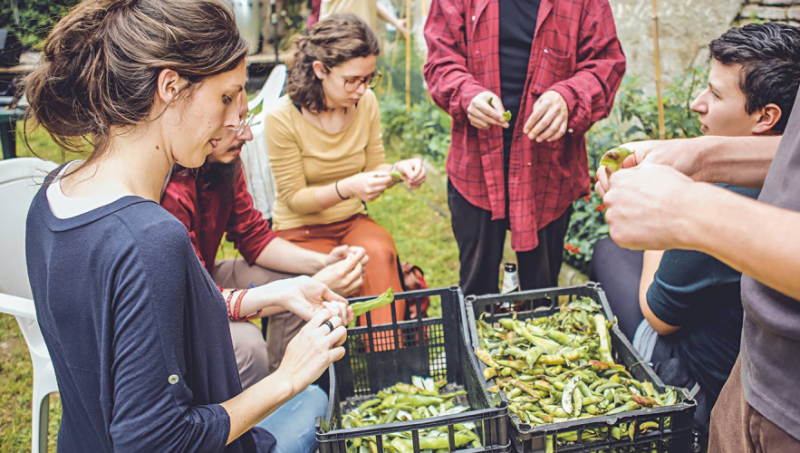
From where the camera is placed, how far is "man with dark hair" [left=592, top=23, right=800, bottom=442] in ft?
6.16

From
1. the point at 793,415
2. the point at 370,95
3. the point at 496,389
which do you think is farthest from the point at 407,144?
the point at 793,415

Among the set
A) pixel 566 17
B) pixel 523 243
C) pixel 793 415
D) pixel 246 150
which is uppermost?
pixel 566 17

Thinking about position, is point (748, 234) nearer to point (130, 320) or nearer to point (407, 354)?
point (130, 320)

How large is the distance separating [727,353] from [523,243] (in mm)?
1059

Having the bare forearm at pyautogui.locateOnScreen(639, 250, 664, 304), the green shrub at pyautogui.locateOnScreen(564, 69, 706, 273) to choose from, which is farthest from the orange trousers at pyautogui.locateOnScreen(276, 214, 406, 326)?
the green shrub at pyautogui.locateOnScreen(564, 69, 706, 273)

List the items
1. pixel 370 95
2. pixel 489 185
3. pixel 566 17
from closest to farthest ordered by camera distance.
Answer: pixel 566 17, pixel 489 185, pixel 370 95

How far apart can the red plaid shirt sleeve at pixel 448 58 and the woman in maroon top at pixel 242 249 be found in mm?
813

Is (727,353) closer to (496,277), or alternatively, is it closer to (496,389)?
(496,389)

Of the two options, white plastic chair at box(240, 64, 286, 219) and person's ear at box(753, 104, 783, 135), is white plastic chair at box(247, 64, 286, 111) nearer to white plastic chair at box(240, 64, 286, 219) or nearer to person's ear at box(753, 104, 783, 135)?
white plastic chair at box(240, 64, 286, 219)

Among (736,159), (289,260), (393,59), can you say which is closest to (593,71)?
(736,159)

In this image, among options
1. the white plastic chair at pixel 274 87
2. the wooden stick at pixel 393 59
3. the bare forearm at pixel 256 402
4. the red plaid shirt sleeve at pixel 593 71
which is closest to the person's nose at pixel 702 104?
the red plaid shirt sleeve at pixel 593 71

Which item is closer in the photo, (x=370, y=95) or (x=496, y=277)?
(x=496, y=277)

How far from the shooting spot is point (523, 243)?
2.80 metres

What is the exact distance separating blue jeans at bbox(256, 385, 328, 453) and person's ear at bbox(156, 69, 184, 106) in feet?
3.60
